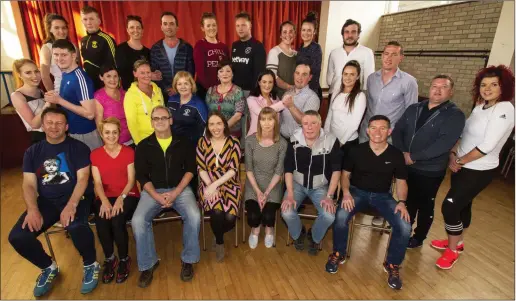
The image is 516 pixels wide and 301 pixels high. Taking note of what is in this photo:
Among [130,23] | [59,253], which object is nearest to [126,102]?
[130,23]

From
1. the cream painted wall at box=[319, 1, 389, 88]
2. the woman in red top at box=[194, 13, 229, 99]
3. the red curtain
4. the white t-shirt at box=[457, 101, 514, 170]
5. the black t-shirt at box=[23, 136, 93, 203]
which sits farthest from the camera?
the cream painted wall at box=[319, 1, 389, 88]

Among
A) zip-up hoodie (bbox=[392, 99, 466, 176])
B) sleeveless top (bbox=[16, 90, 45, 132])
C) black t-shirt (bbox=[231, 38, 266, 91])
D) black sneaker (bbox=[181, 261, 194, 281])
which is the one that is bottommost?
black sneaker (bbox=[181, 261, 194, 281])

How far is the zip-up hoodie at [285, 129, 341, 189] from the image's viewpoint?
7.90 ft

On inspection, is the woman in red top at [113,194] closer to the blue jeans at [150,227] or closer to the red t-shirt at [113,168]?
the red t-shirt at [113,168]

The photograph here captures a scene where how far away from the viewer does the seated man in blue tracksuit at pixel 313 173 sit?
2.35m

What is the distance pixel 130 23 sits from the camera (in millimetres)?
2857

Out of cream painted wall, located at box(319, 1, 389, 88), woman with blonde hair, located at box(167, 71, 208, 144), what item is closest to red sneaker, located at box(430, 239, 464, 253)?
woman with blonde hair, located at box(167, 71, 208, 144)

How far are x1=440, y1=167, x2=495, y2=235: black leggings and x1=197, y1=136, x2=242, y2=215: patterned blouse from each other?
1.71 metres

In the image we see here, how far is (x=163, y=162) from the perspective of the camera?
7.52ft

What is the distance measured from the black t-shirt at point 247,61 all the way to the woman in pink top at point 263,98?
447mm

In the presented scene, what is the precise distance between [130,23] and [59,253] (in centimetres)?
224

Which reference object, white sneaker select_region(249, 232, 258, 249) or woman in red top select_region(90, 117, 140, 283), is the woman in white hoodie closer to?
white sneaker select_region(249, 232, 258, 249)

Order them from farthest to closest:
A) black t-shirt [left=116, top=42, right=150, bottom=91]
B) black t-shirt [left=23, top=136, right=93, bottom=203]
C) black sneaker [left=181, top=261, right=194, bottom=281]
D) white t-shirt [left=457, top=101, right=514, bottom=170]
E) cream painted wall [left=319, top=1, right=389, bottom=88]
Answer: cream painted wall [left=319, top=1, right=389, bottom=88] → black t-shirt [left=116, top=42, right=150, bottom=91] → black sneaker [left=181, top=261, right=194, bottom=281] → black t-shirt [left=23, top=136, right=93, bottom=203] → white t-shirt [left=457, top=101, right=514, bottom=170]

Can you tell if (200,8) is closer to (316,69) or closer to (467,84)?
(316,69)
